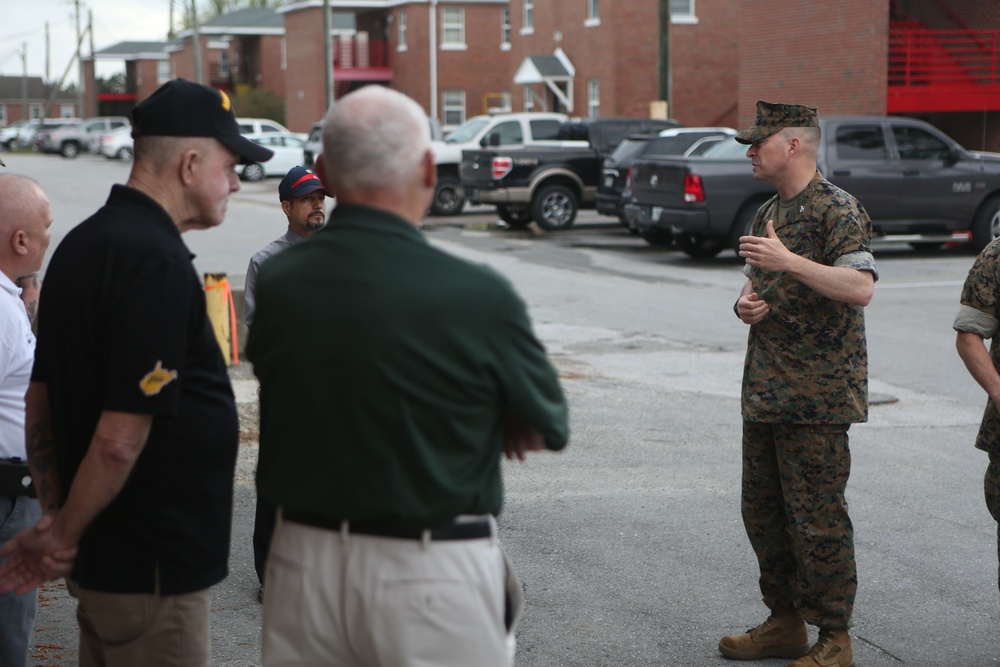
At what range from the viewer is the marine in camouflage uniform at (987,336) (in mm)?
4328

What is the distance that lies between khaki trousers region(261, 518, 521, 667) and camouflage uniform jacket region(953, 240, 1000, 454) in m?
2.47

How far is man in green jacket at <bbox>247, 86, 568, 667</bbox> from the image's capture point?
2.42m

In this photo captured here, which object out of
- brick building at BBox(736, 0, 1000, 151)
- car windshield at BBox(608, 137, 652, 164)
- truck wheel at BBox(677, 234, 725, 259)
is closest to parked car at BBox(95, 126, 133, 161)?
brick building at BBox(736, 0, 1000, 151)

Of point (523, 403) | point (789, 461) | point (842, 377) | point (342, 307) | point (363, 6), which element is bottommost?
point (789, 461)

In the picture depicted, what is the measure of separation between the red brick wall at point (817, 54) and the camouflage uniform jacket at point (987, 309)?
2479cm

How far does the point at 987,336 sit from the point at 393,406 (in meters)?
2.78

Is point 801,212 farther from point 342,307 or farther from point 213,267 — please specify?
point 213,267

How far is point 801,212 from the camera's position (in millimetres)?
4520

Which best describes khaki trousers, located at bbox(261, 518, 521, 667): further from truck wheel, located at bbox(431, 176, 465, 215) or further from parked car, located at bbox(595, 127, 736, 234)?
truck wheel, located at bbox(431, 176, 465, 215)

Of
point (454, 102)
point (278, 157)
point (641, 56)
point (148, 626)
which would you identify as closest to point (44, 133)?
point (454, 102)

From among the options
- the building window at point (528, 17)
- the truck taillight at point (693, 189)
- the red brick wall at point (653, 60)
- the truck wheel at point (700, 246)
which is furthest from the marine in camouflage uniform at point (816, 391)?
the building window at point (528, 17)

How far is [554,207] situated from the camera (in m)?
23.8

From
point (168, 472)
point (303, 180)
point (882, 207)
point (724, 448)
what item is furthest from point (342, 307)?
point (882, 207)

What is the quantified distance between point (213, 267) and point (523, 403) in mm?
15944
